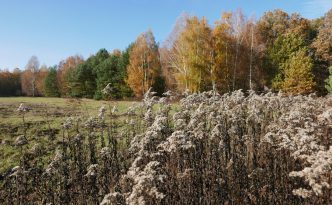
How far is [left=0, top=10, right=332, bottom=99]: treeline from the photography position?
36344 mm

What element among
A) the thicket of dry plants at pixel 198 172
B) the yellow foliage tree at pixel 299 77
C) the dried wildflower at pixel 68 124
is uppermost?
the yellow foliage tree at pixel 299 77

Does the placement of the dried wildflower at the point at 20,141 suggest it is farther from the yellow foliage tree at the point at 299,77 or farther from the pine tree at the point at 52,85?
the pine tree at the point at 52,85

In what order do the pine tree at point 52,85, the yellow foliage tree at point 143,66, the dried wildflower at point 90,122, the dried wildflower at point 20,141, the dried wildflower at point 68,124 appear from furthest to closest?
the pine tree at point 52,85
the yellow foliage tree at point 143,66
the dried wildflower at point 90,122
the dried wildflower at point 68,124
the dried wildflower at point 20,141

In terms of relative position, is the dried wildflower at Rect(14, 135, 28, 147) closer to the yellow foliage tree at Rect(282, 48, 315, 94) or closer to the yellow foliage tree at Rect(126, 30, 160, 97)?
the yellow foliage tree at Rect(282, 48, 315, 94)

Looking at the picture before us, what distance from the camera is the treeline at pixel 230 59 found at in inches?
1431

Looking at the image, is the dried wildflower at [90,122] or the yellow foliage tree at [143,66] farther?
the yellow foliage tree at [143,66]

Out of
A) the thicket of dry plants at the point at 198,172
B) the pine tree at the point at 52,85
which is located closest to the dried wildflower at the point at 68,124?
the thicket of dry plants at the point at 198,172

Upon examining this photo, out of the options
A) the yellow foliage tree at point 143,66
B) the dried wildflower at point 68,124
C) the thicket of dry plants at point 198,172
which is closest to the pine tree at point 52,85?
the yellow foliage tree at point 143,66

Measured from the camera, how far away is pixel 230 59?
39.6 m

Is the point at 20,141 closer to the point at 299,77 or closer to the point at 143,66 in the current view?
the point at 299,77

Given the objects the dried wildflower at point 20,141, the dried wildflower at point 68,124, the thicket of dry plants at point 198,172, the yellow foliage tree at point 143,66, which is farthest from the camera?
the yellow foliage tree at point 143,66

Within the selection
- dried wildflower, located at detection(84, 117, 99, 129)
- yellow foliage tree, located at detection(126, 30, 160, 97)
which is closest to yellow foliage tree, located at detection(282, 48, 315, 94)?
yellow foliage tree, located at detection(126, 30, 160, 97)

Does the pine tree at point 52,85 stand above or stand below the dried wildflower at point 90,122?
above

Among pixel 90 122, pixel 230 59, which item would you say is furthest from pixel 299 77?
pixel 90 122
